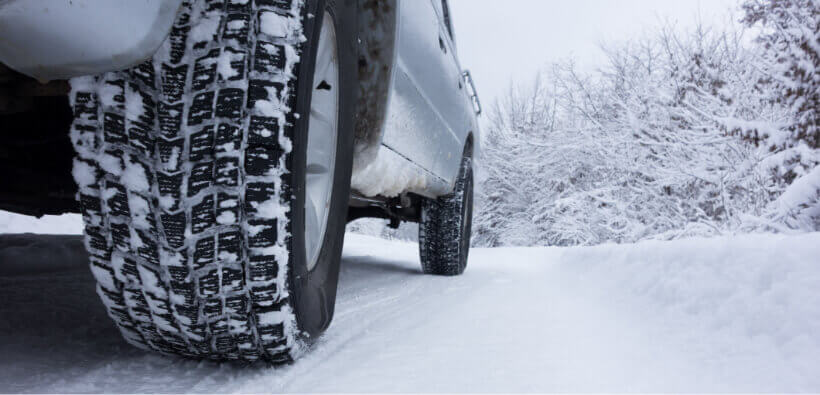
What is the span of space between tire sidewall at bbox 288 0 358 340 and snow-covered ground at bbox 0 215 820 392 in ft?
0.48

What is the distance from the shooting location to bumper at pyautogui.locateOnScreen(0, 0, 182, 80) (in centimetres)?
54

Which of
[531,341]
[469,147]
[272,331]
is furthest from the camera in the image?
[469,147]

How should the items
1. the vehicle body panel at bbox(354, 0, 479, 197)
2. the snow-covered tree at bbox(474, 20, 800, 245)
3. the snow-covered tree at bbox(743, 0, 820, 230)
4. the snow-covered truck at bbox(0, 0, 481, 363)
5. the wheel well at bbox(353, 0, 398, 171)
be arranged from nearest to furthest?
the snow-covered truck at bbox(0, 0, 481, 363)
the wheel well at bbox(353, 0, 398, 171)
the vehicle body panel at bbox(354, 0, 479, 197)
the snow-covered tree at bbox(743, 0, 820, 230)
the snow-covered tree at bbox(474, 20, 800, 245)

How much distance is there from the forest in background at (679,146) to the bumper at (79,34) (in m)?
3.29

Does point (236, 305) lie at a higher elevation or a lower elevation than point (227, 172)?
lower

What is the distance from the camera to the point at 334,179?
1070 millimetres

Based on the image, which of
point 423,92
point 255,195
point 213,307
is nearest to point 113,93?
point 255,195

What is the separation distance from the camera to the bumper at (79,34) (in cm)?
54

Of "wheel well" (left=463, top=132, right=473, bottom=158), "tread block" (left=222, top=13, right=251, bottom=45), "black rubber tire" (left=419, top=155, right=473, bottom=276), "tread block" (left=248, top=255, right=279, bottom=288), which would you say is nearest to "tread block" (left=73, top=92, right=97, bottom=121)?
"tread block" (left=222, top=13, right=251, bottom=45)

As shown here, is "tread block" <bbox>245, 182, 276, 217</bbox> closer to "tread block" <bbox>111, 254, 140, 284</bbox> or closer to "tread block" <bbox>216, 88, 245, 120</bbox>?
"tread block" <bbox>216, 88, 245, 120</bbox>

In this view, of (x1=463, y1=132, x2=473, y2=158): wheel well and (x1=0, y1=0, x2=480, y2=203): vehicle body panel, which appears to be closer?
(x1=0, y1=0, x2=480, y2=203): vehicle body panel

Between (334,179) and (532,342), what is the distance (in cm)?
62

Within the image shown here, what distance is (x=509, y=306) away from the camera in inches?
66.7

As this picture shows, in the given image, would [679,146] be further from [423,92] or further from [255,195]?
[255,195]
